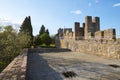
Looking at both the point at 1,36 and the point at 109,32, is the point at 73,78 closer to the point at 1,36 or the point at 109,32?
the point at 109,32

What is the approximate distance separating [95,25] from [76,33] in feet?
7.23

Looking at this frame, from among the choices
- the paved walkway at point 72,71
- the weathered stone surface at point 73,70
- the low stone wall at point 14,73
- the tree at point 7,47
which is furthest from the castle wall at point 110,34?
the tree at point 7,47

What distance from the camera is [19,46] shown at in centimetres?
2103

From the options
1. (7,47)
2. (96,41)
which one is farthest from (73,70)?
(7,47)

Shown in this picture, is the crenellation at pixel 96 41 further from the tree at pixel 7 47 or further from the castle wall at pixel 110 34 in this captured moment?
the tree at pixel 7 47

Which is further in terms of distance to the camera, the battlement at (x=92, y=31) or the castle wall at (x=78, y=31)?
the castle wall at (x=78, y=31)

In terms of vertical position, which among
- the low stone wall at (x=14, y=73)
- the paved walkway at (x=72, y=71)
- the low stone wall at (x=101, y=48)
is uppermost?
the low stone wall at (x=101, y=48)

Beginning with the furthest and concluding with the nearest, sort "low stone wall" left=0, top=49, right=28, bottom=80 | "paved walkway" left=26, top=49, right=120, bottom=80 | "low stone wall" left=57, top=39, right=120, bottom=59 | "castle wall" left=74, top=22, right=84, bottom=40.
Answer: "castle wall" left=74, top=22, right=84, bottom=40, "low stone wall" left=57, top=39, right=120, bottom=59, "paved walkway" left=26, top=49, right=120, bottom=80, "low stone wall" left=0, top=49, right=28, bottom=80

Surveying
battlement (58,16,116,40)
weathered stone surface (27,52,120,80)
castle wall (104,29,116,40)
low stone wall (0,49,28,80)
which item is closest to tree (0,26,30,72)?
battlement (58,16,116,40)

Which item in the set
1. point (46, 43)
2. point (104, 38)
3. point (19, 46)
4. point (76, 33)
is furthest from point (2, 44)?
point (46, 43)

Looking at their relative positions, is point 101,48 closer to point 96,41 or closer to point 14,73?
point 96,41

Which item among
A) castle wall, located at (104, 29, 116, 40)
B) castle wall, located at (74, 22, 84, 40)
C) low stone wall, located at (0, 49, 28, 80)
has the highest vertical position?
castle wall, located at (74, 22, 84, 40)

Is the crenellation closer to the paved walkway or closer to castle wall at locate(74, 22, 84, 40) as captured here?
castle wall at locate(74, 22, 84, 40)

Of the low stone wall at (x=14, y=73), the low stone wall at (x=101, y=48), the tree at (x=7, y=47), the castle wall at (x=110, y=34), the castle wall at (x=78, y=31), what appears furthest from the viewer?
the tree at (x=7, y=47)
